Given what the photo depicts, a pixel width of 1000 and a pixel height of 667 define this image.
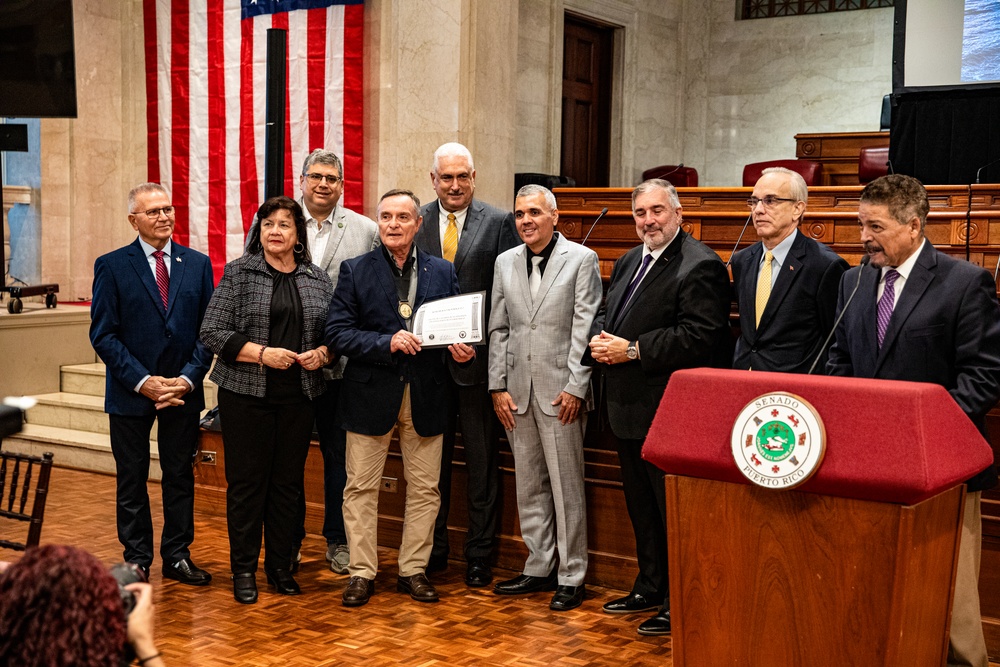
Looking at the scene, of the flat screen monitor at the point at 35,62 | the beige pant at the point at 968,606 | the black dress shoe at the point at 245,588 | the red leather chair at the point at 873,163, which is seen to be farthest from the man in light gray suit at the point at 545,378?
the red leather chair at the point at 873,163

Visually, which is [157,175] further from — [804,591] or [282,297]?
[804,591]

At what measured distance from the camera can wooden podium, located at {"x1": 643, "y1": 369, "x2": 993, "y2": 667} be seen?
207 cm

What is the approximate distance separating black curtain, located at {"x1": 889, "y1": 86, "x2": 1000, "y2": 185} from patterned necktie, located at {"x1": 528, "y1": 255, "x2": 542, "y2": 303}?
441cm

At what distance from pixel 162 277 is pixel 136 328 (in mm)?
230

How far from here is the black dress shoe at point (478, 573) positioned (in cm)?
421

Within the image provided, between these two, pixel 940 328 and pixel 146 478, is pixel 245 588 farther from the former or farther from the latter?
pixel 940 328

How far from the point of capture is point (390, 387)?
3967 millimetres

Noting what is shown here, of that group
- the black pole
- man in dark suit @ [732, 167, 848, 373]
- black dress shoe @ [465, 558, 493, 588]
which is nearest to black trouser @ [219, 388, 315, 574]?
black dress shoe @ [465, 558, 493, 588]

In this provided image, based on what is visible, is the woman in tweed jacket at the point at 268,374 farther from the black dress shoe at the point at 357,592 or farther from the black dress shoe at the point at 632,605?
the black dress shoe at the point at 632,605

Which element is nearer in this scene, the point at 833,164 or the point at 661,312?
the point at 661,312

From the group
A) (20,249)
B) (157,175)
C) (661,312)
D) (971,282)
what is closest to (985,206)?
(661,312)

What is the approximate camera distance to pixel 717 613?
7.63 feet

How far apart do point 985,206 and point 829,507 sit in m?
4.88

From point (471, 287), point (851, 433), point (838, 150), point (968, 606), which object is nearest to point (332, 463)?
point (471, 287)
